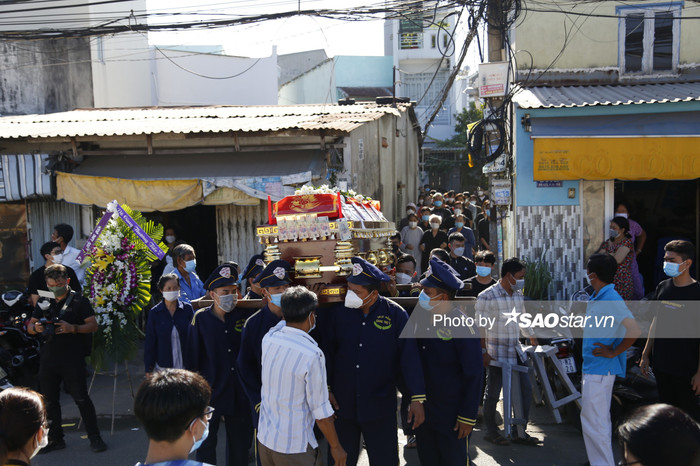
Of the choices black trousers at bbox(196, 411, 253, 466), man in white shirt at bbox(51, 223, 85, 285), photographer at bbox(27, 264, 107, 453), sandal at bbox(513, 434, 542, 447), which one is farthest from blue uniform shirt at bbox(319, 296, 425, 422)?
man in white shirt at bbox(51, 223, 85, 285)

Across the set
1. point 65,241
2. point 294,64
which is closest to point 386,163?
point 65,241

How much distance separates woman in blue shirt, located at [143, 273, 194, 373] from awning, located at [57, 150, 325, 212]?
405 centimetres

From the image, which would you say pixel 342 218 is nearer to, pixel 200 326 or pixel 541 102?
pixel 200 326

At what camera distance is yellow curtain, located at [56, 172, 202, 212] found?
32.9 ft

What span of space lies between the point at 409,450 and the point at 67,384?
11.6 ft

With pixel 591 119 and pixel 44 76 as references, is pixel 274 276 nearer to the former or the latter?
pixel 591 119

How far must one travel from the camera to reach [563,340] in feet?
23.1

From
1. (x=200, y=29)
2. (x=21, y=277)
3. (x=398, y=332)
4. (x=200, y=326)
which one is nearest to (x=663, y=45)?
(x=200, y=29)

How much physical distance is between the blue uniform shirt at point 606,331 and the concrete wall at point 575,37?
6.74 m

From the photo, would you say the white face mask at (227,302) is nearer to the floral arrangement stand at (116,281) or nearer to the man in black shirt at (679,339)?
the floral arrangement stand at (116,281)

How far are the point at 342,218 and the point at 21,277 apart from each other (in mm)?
8193

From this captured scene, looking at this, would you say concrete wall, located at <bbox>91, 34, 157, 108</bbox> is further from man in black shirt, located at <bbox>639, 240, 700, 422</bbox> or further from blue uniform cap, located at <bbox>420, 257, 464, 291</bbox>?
man in black shirt, located at <bbox>639, 240, 700, 422</bbox>

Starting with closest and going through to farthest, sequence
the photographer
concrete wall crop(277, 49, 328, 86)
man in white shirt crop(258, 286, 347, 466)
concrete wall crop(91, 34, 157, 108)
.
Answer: man in white shirt crop(258, 286, 347, 466) < the photographer < concrete wall crop(91, 34, 157, 108) < concrete wall crop(277, 49, 328, 86)

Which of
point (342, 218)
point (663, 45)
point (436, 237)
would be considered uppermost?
point (663, 45)
